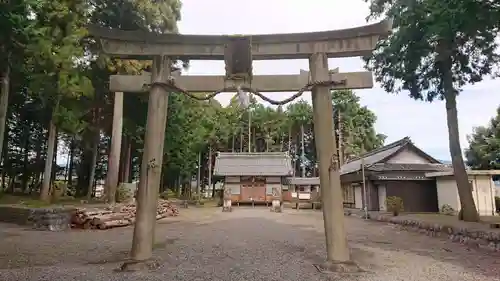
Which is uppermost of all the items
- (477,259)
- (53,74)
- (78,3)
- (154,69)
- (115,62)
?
(78,3)

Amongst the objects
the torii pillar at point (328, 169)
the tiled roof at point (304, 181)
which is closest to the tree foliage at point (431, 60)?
the torii pillar at point (328, 169)

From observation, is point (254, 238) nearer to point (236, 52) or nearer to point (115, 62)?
point (236, 52)

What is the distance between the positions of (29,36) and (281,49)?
9.86 m

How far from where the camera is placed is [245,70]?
6.43 m

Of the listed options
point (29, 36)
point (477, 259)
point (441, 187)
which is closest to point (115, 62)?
point (29, 36)

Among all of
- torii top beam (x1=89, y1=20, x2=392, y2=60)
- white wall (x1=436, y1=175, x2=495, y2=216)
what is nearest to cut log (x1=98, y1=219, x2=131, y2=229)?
torii top beam (x1=89, y1=20, x2=392, y2=60)

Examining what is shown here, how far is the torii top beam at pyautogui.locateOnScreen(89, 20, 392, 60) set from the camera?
632cm

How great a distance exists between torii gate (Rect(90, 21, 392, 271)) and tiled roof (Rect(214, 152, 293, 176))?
2140 cm

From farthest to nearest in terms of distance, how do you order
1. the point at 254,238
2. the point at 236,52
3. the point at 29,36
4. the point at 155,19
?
the point at 155,19 → the point at 29,36 → the point at 254,238 → the point at 236,52

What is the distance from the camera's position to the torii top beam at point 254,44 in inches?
249

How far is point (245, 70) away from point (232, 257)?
378cm

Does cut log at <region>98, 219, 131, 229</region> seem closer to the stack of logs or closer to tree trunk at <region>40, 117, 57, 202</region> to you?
the stack of logs

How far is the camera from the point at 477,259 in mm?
7652

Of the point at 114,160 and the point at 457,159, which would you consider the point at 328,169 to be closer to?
the point at 457,159
